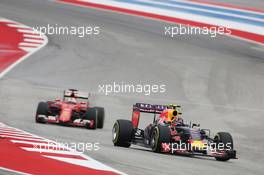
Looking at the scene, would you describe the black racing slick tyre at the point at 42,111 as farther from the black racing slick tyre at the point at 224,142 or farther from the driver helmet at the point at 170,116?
the black racing slick tyre at the point at 224,142

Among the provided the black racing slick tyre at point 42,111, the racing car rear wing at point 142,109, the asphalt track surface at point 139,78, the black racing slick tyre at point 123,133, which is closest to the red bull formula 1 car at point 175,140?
the black racing slick tyre at point 123,133

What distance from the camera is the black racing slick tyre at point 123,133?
14977mm

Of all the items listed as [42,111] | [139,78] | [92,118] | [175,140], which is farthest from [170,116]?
[139,78]

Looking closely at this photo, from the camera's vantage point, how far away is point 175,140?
46.8 feet

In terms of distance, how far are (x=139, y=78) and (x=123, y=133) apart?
9081 mm

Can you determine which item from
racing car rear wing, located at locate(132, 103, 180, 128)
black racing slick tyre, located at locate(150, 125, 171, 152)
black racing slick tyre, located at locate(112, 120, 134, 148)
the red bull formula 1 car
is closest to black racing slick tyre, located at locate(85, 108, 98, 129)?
racing car rear wing, located at locate(132, 103, 180, 128)

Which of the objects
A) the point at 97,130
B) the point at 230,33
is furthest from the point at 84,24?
the point at 97,130

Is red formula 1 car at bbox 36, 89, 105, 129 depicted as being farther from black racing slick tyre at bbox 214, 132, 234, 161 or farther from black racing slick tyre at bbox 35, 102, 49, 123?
black racing slick tyre at bbox 214, 132, 234, 161

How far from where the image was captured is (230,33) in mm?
31906

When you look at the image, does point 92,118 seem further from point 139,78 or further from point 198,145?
point 139,78

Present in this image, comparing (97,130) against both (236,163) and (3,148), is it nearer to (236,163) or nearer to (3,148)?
(236,163)

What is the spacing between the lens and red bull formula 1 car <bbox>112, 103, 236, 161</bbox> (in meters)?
14.0

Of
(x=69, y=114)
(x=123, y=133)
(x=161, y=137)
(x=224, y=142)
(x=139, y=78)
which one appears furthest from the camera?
(x=139, y=78)

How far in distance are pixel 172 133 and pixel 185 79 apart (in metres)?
9.73
